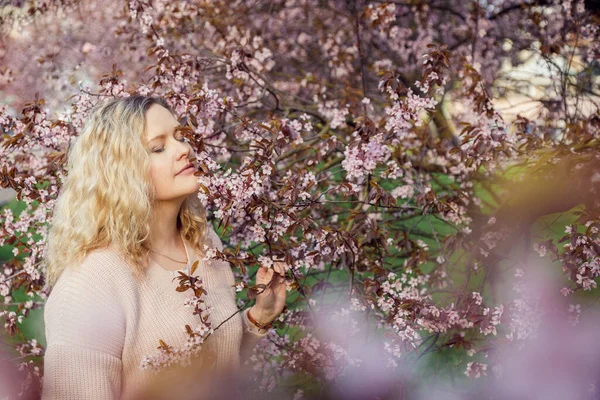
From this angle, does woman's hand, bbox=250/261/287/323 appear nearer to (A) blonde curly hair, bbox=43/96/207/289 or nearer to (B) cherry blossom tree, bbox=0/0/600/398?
(B) cherry blossom tree, bbox=0/0/600/398

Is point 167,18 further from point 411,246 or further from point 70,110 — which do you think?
point 411,246

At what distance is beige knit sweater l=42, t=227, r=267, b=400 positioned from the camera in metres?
1.77

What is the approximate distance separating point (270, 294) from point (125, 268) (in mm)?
518

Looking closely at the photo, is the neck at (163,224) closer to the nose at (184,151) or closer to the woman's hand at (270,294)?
the nose at (184,151)

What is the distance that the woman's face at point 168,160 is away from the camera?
2096 millimetres

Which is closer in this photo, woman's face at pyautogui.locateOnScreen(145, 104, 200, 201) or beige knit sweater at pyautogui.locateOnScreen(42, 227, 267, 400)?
beige knit sweater at pyautogui.locateOnScreen(42, 227, 267, 400)

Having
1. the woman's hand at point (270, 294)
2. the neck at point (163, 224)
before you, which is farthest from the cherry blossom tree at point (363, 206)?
the neck at point (163, 224)

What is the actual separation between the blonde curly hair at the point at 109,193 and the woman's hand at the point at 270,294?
1.28 ft

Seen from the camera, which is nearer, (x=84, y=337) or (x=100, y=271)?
(x=84, y=337)

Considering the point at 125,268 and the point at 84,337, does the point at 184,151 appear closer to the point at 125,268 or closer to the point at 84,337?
the point at 125,268

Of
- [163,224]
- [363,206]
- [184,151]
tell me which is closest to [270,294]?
[163,224]

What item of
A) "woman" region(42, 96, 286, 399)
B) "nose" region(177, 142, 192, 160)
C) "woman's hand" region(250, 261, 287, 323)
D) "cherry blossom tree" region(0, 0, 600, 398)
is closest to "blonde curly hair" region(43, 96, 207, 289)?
"woman" region(42, 96, 286, 399)

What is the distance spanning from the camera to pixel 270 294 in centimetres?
224

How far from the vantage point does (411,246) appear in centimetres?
321
